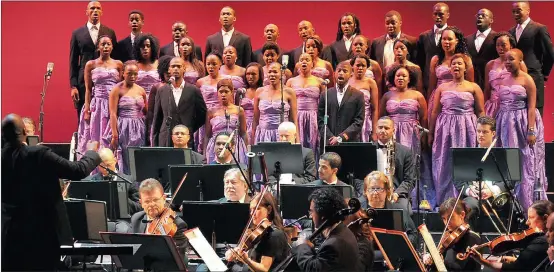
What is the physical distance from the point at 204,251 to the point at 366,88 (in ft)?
12.2

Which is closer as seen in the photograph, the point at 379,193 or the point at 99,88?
the point at 379,193

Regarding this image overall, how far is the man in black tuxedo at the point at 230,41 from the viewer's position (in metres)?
9.59

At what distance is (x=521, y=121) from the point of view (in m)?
8.50

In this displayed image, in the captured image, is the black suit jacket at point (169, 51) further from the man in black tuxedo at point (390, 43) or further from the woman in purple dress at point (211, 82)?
the man in black tuxedo at point (390, 43)

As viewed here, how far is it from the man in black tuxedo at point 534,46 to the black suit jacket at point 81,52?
3693mm

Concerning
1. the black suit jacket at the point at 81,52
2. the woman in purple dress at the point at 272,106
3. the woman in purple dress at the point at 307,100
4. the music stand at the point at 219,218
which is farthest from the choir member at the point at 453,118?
the black suit jacket at the point at 81,52

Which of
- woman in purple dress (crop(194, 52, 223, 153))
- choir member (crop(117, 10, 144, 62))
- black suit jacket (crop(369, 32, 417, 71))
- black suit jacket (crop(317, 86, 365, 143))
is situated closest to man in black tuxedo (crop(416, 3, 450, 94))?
black suit jacket (crop(369, 32, 417, 71))

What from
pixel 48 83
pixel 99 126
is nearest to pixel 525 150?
pixel 99 126

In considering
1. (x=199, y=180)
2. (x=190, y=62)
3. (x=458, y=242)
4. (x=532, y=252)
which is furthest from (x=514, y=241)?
(x=190, y=62)

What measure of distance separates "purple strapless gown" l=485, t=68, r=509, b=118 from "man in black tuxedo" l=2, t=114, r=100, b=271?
14.1 feet

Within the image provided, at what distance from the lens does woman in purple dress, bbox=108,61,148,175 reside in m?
9.05

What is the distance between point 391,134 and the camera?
322 inches

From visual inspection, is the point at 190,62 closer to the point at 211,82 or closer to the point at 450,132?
the point at 211,82

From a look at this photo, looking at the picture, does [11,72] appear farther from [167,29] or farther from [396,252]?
[396,252]
